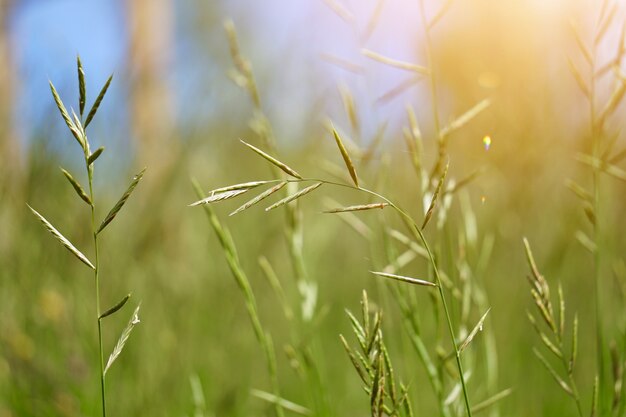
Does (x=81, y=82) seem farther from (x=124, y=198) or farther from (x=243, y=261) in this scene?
(x=243, y=261)

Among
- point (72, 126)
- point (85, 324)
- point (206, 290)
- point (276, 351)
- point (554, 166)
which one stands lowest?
point (276, 351)

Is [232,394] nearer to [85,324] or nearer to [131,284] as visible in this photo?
[85,324]

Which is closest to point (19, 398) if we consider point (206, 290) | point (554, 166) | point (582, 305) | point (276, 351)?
point (206, 290)

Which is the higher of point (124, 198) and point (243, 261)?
point (124, 198)

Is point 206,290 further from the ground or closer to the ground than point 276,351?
further from the ground

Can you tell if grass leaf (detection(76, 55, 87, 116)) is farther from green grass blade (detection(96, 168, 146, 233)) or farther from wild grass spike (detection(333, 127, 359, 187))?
wild grass spike (detection(333, 127, 359, 187))

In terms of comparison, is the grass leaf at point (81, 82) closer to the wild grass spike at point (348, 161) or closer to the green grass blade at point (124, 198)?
the green grass blade at point (124, 198)

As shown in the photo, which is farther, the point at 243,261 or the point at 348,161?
the point at 243,261

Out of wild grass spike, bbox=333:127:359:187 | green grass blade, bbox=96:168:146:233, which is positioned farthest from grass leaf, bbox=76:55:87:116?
wild grass spike, bbox=333:127:359:187

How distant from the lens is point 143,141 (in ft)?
10.5

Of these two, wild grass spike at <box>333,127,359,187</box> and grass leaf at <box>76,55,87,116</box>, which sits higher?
grass leaf at <box>76,55,87,116</box>

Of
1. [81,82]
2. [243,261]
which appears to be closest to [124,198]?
[81,82]

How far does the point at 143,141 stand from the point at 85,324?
6.21 feet

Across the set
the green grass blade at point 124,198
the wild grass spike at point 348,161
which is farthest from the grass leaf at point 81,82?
the wild grass spike at point 348,161
